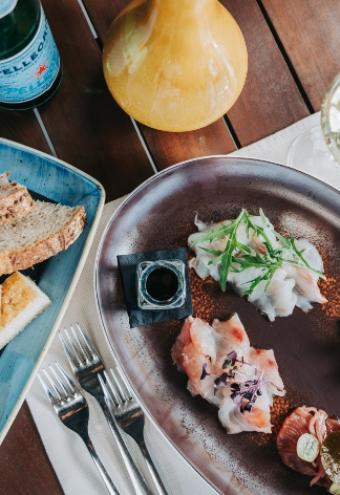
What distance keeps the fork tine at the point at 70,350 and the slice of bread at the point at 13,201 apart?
184 mm

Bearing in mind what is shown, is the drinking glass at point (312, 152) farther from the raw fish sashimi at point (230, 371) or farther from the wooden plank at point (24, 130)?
the wooden plank at point (24, 130)

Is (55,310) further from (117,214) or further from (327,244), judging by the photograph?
(327,244)

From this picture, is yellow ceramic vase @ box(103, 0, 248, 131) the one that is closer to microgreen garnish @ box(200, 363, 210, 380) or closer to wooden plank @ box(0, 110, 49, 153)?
wooden plank @ box(0, 110, 49, 153)

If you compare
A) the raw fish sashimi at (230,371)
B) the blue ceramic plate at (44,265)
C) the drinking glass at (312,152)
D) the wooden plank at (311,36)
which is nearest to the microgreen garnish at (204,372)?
the raw fish sashimi at (230,371)

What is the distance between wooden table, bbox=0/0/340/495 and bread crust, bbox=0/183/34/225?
0.10 metres

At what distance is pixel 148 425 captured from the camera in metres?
0.81

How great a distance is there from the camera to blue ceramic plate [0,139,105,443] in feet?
2.55

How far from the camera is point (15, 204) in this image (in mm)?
771

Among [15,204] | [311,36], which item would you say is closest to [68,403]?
[15,204]

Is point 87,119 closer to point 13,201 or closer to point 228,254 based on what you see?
point 13,201

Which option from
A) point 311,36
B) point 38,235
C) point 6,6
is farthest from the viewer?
point 311,36

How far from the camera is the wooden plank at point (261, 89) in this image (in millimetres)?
860

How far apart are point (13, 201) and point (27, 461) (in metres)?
0.38

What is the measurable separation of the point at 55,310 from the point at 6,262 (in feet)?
0.31
